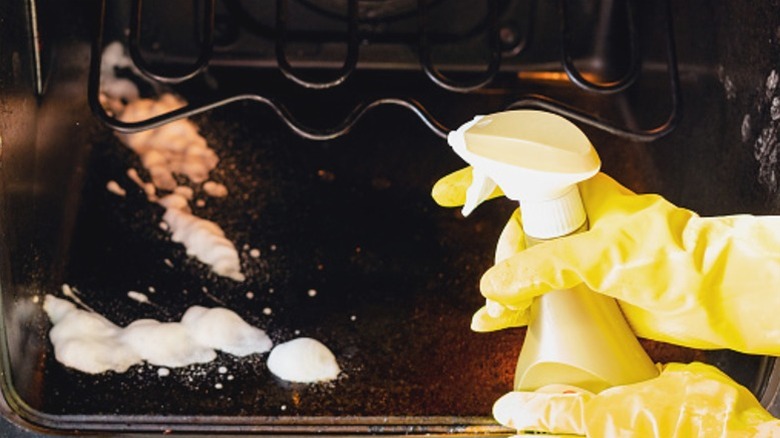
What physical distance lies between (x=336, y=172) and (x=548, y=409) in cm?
50

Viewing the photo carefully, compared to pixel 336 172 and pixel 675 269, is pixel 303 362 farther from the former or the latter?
pixel 675 269

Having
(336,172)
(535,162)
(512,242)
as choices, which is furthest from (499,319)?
(336,172)

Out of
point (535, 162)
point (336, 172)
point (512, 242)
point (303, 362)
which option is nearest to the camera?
point (535, 162)

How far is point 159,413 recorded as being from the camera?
2.81 feet

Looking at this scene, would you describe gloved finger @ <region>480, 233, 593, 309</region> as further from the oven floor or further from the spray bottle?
the oven floor

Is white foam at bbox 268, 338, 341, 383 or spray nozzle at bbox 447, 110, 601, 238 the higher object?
spray nozzle at bbox 447, 110, 601, 238

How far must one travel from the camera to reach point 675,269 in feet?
2.11

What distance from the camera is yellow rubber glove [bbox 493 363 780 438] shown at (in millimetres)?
641

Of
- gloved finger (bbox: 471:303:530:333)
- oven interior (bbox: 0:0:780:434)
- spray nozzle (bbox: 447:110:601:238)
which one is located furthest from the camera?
oven interior (bbox: 0:0:780:434)

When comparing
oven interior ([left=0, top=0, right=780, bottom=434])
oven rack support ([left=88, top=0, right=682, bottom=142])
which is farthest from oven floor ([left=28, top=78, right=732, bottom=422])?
oven rack support ([left=88, top=0, right=682, bottom=142])

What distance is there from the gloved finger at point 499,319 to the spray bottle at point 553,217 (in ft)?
0.05

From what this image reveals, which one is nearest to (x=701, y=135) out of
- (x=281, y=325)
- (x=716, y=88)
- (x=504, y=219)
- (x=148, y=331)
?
(x=716, y=88)

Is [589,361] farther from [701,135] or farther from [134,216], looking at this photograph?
[134,216]

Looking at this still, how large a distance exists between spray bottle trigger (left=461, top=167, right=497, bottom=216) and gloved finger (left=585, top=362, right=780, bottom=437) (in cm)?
15
